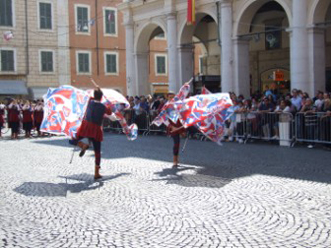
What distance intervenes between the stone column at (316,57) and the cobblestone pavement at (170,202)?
6.29 m

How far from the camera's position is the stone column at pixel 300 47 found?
19359mm

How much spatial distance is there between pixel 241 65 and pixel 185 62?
4.22 meters

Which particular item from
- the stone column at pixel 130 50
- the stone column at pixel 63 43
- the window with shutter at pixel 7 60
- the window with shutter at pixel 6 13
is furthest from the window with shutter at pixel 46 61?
the stone column at pixel 130 50

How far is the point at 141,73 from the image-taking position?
29984mm

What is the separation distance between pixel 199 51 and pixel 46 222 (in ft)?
143

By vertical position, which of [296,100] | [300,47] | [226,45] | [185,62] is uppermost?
[226,45]

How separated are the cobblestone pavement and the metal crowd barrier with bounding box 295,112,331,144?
939 millimetres

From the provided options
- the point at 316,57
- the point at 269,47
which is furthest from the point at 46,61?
the point at 316,57

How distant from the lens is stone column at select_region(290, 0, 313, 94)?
19359mm

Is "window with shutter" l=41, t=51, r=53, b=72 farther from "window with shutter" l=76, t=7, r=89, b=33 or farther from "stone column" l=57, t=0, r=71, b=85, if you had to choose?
"window with shutter" l=76, t=7, r=89, b=33

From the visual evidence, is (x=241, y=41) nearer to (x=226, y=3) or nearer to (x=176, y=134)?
(x=226, y=3)

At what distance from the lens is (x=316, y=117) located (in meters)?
15.1

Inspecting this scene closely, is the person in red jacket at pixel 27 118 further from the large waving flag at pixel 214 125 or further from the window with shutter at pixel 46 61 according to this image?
the window with shutter at pixel 46 61

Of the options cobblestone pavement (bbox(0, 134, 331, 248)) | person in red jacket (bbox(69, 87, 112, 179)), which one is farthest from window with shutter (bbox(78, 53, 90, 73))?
person in red jacket (bbox(69, 87, 112, 179))
